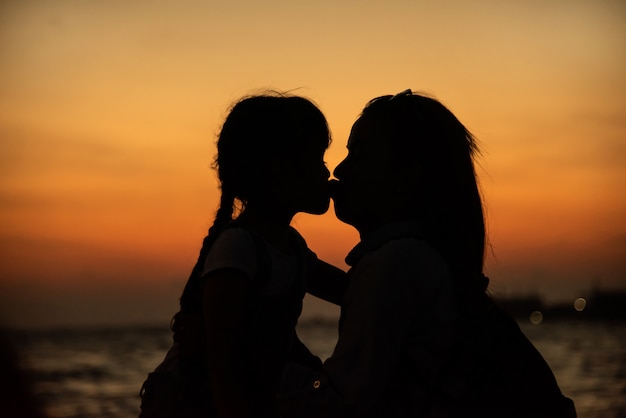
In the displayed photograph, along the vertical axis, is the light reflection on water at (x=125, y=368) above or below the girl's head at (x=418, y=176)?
below

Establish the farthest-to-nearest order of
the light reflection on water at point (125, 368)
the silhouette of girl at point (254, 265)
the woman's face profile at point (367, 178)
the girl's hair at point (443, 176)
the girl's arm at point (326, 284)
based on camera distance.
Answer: the light reflection on water at point (125, 368), the girl's arm at point (326, 284), the silhouette of girl at point (254, 265), the woman's face profile at point (367, 178), the girl's hair at point (443, 176)

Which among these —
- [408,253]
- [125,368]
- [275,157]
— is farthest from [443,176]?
[125,368]

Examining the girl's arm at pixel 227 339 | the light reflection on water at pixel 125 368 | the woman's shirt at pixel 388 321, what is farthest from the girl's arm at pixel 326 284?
the light reflection on water at pixel 125 368

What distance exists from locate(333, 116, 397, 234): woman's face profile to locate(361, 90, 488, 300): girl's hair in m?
0.04

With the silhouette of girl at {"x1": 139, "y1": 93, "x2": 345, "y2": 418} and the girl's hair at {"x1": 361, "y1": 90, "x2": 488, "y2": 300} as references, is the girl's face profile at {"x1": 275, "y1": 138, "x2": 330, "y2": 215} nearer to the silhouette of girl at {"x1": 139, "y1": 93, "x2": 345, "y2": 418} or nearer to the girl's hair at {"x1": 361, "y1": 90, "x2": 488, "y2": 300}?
the silhouette of girl at {"x1": 139, "y1": 93, "x2": 345, "y2": 418}

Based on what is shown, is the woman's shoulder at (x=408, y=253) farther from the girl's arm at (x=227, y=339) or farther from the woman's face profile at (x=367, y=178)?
the girl's arm at (x=227, y=339)

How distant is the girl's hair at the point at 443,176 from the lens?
8.72 ft

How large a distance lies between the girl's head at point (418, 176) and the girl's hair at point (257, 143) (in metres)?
0.45

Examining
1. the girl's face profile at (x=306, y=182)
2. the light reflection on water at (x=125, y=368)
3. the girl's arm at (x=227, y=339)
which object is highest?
the girl's face profile at (x=306, y=182)

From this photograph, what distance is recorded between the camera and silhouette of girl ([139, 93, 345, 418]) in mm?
2947

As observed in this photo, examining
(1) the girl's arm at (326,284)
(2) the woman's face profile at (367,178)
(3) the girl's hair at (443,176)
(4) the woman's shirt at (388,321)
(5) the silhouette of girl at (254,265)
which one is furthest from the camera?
(1) the girl's arm at (326,284)

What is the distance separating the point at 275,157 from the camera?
3322mm

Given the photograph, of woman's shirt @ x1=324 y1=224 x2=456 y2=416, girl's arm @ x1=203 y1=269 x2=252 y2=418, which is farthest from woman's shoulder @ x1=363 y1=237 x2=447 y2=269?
girl's arm @ x1=203 y1=269 x2=252 y2=418

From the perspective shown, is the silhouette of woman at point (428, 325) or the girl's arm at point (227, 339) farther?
the girl's arm at point (227, 339)
